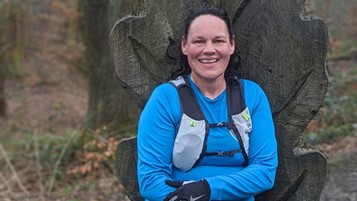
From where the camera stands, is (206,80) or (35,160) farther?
(35,160)

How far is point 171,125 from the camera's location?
3.31 metres

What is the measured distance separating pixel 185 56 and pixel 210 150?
603 mm

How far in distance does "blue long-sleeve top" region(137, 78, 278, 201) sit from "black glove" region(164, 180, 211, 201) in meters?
0.04

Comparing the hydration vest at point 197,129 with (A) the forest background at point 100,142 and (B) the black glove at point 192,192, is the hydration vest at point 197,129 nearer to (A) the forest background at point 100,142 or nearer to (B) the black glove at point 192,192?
(B) the black glove at point 192,192

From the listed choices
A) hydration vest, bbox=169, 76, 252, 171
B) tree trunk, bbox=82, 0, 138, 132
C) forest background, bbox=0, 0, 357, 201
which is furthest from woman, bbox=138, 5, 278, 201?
tree trunk, bbox=82, 0, 138, 132

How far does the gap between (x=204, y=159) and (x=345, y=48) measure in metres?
12.1

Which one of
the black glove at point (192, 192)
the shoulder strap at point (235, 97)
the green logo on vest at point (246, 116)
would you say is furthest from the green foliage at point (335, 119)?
the black glove at point (192, 192)

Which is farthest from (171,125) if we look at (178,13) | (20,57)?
(20,57)

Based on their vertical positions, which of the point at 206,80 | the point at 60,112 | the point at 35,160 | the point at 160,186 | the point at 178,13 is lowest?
the point at 60,112

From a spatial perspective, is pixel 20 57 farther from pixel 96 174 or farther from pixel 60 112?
pixel 96 174

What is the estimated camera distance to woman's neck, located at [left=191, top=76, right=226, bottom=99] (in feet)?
11.2

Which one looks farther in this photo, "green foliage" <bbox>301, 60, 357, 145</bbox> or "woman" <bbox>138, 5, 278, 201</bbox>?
"green foliage" <bbox>301, 60, 357, 145</bbox>

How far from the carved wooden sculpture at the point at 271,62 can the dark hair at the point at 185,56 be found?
0.06 metres

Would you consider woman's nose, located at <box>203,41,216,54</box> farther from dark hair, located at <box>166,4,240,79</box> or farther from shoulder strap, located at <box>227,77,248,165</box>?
shoulder strap, located at <box>227,77,248,165</box>
